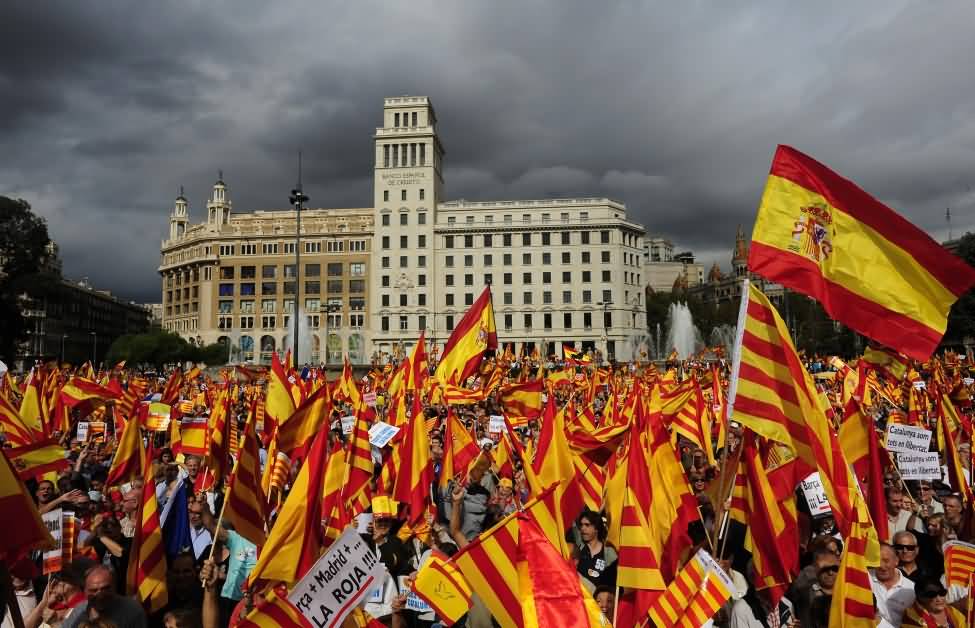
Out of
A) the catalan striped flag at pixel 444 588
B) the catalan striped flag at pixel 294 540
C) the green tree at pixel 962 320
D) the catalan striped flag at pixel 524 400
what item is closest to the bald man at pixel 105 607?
the catalan striped flag at pixel 294 540

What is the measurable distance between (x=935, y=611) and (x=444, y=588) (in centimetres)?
308

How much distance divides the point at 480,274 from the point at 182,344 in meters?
31.4

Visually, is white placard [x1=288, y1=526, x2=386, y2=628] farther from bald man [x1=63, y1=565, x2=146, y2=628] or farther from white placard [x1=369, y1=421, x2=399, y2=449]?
white placard [x1=369, y1=421, x2=399, y2=449]

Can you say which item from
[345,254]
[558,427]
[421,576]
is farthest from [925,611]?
[345,254]

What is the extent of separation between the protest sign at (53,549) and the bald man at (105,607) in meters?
0.59

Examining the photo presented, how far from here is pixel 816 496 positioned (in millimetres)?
7371

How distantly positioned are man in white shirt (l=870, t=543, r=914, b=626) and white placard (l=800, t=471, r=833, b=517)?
197cm

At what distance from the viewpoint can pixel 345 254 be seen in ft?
285

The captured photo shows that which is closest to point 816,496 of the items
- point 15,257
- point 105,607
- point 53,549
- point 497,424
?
point 497,424

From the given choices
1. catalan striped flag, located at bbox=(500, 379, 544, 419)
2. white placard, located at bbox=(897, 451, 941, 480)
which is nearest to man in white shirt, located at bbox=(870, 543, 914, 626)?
white placard, located at bbox=(897, 451, 941, 480)

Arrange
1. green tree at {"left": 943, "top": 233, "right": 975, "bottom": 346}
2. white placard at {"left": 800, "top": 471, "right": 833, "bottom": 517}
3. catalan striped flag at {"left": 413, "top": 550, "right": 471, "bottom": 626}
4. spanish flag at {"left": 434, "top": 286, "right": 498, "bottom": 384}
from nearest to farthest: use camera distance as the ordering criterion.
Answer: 1. catalan striped flag at {"left": 413, "top": 550, "right": 471, "bottom": 626}
2. white placard at {"left": 800, "top": 471, "right": 833, "bottom": 517}
3. spanish flag at {"left": 434, "top": 286, "right": 498, "bottom": 384}
4. green tree at {"left": 943, "top": 233, "right": 975, "bottom": 346}

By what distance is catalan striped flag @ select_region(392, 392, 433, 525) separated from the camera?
7.56 m

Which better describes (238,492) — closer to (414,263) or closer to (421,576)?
(421,576)

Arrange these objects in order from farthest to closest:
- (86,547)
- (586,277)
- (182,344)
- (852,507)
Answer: (586,277)
(182,344)
(86,547)
(852,507)
